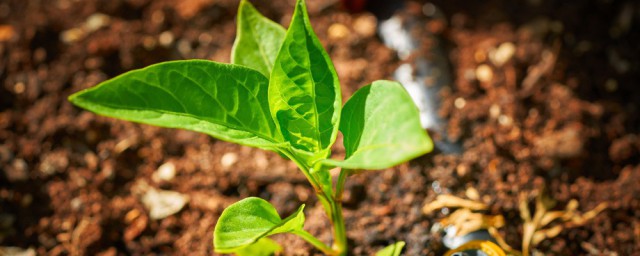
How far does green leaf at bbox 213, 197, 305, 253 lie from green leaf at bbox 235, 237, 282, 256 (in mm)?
234

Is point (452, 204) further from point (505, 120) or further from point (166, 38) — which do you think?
point (166, 38)

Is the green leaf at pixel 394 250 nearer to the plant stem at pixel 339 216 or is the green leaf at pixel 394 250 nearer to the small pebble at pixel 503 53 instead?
the plant stem at pixel 339 216

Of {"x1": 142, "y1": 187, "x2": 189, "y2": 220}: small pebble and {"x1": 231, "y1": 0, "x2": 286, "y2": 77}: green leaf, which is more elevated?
{"x1": 231, "y1": 0, "x2": 286, "y2": 77}: green leaf

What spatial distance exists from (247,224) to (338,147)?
2.23 ft

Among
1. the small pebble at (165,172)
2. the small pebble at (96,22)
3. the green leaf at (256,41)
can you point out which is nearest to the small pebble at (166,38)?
the small pebble at (96,22)

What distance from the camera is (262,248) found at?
126cm

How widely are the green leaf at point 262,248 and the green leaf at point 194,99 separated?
0.34 metres

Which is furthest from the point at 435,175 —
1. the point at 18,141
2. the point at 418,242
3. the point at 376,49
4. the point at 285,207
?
the point at 18,141

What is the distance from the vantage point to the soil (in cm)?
145

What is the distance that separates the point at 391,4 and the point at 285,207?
33.6 inches

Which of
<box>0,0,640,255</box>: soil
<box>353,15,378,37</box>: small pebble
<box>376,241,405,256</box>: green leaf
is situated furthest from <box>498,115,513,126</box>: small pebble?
<box>376,241,405,256</box>: green leaf

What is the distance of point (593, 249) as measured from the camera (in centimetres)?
136

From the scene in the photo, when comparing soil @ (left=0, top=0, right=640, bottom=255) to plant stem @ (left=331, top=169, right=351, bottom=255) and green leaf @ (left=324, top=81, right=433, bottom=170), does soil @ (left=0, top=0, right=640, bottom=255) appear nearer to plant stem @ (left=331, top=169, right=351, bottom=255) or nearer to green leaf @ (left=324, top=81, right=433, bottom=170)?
plant stem @ (left=331, top=169, right=351, bottom=255)

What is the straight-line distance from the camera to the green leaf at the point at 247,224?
2.96ft
